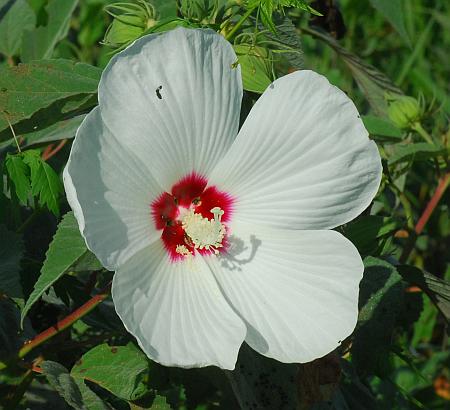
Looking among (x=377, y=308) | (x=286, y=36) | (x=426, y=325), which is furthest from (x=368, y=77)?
(x=426, y=325)

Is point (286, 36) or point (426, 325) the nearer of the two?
point (286, 36)

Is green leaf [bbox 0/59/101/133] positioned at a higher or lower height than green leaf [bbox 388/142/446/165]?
higher

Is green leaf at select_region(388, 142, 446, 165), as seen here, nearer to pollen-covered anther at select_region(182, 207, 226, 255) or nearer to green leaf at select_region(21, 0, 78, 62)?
pollen-covered anther at select_region(182, 207, 226, 255)

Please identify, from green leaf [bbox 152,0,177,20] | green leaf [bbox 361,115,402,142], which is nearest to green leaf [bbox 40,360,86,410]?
green leaf [bbox 152,0,177,20]

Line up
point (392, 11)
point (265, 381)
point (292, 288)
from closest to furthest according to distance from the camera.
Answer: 1. point (292, 288)
2. point (265, 381)
3. point (392, 11)

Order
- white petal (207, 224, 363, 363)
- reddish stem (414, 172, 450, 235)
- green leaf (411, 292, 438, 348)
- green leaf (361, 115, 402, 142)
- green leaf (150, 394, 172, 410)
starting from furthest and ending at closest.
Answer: green leaf (411, 292, 438, 348) < reddish stem (414, 172, 450, 235) < green leaf (361, 115, 402, 142) < green leaf (150, 394, 172, 410) < white petal (207, 224, 363, 363)

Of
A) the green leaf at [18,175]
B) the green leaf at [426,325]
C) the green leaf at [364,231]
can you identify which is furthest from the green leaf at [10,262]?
the green leaf at [426,325]

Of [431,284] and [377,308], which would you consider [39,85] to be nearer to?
[377,308]
